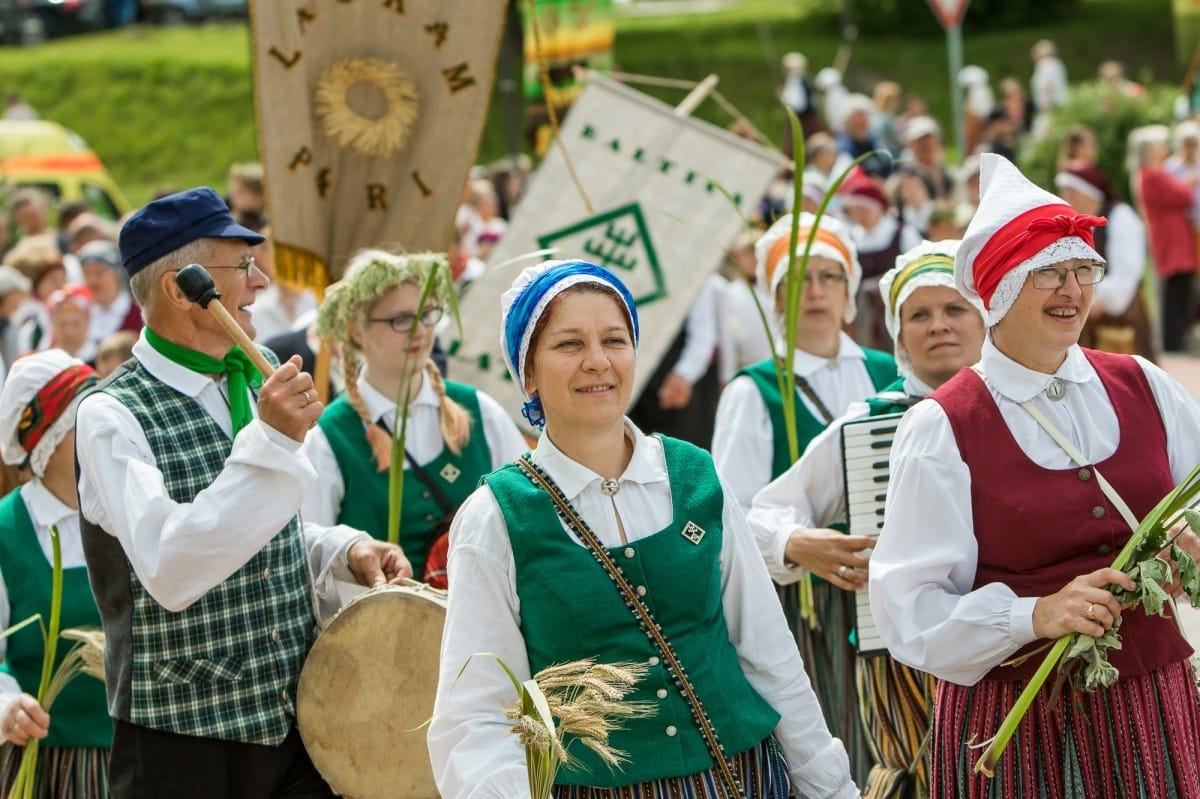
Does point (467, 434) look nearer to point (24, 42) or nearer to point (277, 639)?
point (277, 639)

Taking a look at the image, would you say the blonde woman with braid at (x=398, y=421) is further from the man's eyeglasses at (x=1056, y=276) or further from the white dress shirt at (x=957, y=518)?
the man's eyeglasses at (x=1056, y=276)

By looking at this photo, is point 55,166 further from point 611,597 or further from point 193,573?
point 611,597

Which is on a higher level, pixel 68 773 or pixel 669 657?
pixel 669 657

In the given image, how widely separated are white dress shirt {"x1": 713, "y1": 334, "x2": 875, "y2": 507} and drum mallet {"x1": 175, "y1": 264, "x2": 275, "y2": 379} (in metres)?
1.91

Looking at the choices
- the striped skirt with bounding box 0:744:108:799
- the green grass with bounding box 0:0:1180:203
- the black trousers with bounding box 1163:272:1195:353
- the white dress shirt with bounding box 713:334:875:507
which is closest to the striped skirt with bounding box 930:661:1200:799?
the white dress shirt with bounding box 713:334:875:507

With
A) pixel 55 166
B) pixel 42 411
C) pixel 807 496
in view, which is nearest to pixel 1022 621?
pixel 807 496

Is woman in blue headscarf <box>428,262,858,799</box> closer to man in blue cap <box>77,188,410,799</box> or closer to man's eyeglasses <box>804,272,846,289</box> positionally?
man in blue cap <box>77,188,410,799</box>

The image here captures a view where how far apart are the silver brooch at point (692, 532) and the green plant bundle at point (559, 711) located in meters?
0.31

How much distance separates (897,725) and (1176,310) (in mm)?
11159

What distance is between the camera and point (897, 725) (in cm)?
487

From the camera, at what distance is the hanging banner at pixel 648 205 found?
25.8ft

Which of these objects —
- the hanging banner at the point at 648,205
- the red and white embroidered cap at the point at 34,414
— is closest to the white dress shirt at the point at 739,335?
the hanging banner at the point at 648,205

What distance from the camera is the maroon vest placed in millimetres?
3508

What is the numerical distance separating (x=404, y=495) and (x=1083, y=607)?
7.81 feet
